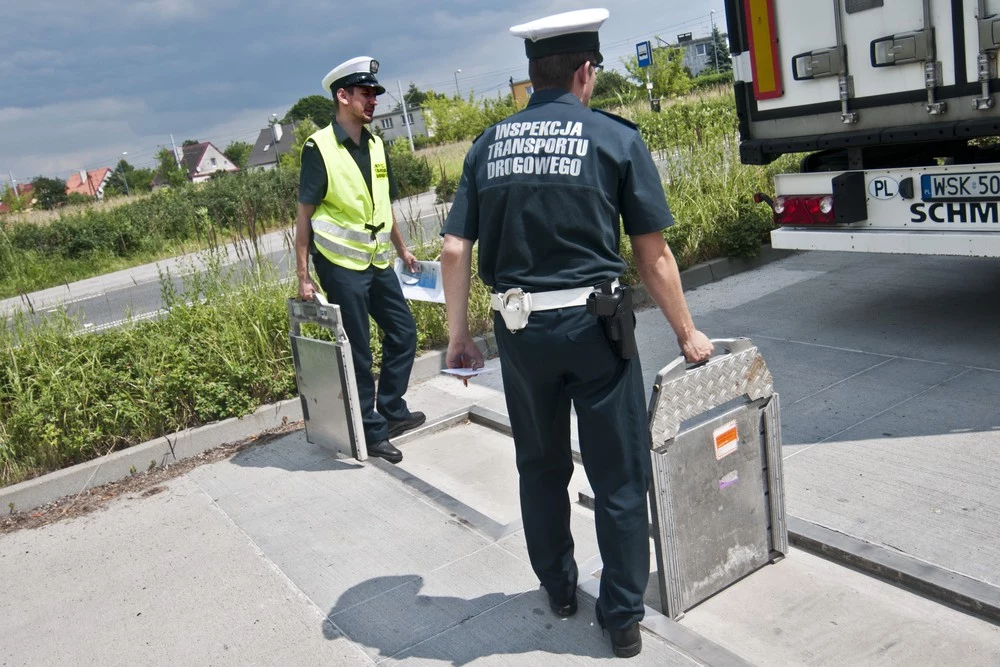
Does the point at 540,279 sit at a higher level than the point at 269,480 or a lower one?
higher

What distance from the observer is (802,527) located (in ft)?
11.5

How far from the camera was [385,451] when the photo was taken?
4.91 m

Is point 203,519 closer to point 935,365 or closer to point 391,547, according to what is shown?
point 391,547

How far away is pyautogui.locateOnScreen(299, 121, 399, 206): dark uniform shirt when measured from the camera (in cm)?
473

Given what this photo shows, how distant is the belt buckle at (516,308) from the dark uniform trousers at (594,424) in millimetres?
33

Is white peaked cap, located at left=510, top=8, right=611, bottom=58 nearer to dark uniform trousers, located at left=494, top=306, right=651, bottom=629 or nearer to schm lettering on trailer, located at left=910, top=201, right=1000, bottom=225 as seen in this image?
dark uniform trousers, located at left=494, top=306, right=651, bottom=629

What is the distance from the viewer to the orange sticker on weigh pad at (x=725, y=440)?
307cm

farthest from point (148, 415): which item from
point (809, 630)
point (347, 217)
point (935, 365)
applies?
point (935, 365)

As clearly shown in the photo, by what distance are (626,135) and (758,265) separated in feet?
19.6

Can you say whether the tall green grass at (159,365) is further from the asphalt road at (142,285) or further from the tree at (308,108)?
the tree at (308,108)

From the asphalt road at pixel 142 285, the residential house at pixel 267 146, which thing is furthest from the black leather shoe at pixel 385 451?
the residential house at pixel 267 146

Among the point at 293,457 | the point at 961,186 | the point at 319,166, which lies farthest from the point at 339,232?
the point at 961,186

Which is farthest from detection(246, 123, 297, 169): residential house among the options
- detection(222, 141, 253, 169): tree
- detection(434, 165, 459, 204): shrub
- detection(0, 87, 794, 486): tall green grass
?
detection(0, 87, 794, 486): tall green grass

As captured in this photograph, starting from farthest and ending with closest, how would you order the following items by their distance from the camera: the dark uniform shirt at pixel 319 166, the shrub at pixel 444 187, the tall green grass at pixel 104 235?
the tall green grass at pixel 104 235 < the shrub at pixel 444 187 < the dark uniform shirt at pixel 319 166
